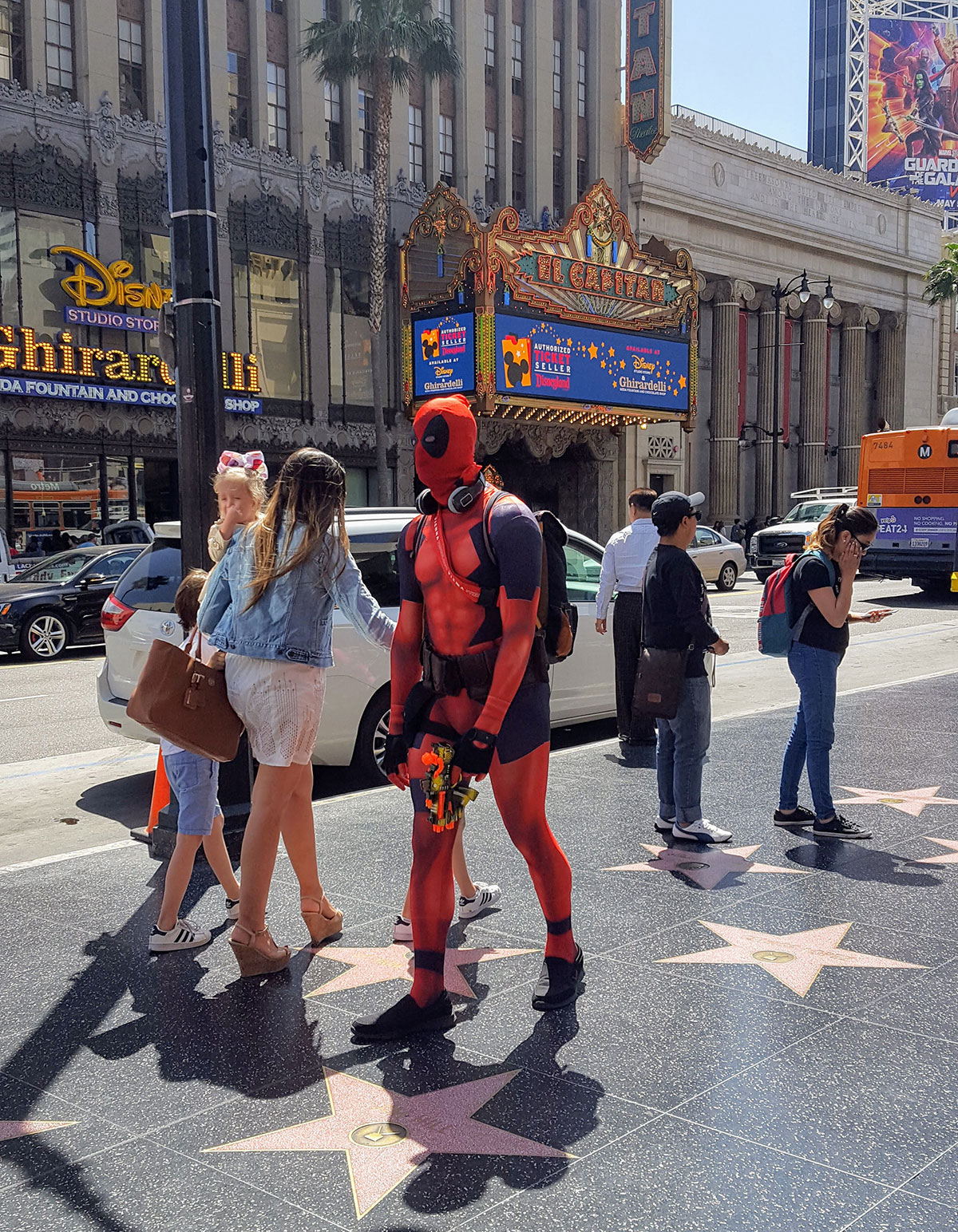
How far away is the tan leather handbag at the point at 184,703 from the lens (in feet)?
14.3

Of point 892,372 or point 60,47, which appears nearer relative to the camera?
point 60,47

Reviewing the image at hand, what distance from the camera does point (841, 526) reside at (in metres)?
6.22

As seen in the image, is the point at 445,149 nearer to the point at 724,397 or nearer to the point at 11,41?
the point at 11,41

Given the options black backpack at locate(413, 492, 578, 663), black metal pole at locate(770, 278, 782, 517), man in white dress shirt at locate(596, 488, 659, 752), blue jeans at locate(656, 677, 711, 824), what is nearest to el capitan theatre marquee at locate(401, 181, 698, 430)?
black metal pole at locate(770, 278, 782, 517)

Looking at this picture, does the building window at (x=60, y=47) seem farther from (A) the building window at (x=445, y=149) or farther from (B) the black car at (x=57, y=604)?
(B) the black car at (x=57, y=604)

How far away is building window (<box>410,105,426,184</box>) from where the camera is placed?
1380 inches

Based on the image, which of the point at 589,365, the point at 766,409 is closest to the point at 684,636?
the point at 589,365

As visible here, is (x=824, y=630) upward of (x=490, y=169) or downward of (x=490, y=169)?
downward

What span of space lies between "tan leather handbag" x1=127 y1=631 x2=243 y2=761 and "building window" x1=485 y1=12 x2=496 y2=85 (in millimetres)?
37298

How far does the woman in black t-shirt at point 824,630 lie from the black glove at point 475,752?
3034mm

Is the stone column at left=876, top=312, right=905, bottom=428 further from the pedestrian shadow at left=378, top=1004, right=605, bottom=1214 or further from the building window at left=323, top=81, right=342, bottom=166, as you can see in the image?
the pedestrian shadow at left=378, top=1004, right=605, bottom=1214

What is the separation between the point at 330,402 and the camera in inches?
1293

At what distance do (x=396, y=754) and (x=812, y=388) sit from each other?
46.8 m

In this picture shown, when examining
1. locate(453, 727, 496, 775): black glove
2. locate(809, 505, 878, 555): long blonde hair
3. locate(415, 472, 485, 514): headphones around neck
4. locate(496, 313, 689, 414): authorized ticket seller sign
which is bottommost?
locate(453, 727, 496, 775): black glove
